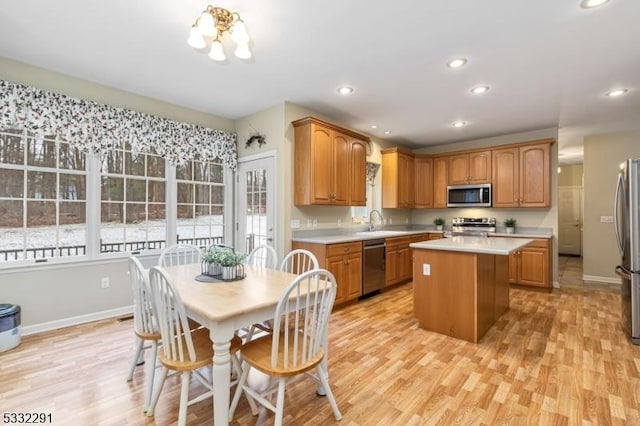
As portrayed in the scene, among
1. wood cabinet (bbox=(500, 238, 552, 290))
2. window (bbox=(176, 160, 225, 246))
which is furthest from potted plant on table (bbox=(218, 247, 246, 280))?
wood cabinet (bbox=(500, 238, 552, 290))

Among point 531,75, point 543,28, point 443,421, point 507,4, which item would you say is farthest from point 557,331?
point 507,4

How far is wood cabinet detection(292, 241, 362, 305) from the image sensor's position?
3.77m

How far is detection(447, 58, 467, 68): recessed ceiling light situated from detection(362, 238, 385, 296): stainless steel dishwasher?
92.1 inches

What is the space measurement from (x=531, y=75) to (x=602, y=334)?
2721 millimetres

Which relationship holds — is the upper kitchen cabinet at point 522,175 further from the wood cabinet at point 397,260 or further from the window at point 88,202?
the window at point 88,202

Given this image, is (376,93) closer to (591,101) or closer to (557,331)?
(591,101)

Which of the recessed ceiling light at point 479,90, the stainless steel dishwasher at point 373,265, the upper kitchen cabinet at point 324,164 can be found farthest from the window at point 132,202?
the recessed ceiling light at point 479,90

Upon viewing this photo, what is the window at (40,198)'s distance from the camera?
2.98 metres

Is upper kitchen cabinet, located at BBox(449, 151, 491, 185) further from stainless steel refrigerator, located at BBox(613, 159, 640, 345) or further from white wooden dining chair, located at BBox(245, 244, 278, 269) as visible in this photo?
white wooden dining chair, located at BBox(245, 244, 278, 269)

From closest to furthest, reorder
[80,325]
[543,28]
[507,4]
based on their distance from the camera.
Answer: [507,4], [543,28], [80,325]

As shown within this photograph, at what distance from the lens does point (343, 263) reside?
395 centimetres

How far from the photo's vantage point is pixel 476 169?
555 cm

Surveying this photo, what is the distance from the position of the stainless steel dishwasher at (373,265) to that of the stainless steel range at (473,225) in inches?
75.2

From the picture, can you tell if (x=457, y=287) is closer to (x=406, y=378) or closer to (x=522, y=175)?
(x=406, y=378)
